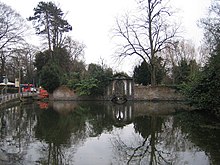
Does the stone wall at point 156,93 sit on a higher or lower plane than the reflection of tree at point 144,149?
higher

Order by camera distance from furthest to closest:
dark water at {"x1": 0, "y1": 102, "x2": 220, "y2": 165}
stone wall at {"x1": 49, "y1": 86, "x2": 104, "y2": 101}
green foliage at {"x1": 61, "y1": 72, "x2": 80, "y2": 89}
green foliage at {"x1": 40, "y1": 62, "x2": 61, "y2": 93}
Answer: green foliage at {"x1": 40, "y1": 62, "x2": 61, "y2": 93} < green foliage at {"x1": 61, "y1": 72, "x2": 80, "y2": 89} < stone wall at {"x1": 49, "y1": 86, "x2": 104, "y2": 101} < dark water at {"x1": 0, "y1": 102, "x2": 220, "y2": 165}

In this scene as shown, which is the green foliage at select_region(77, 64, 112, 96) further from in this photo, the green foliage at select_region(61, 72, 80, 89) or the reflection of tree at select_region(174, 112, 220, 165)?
the reflection of tree at select_region(174, 112, 220, 165)

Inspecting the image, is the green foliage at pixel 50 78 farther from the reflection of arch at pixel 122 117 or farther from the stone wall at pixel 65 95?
the reflection of arch at pixel 122 117

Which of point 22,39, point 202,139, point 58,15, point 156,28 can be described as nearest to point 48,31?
point 58,15

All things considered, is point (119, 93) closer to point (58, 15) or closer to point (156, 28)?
point (156, 28)

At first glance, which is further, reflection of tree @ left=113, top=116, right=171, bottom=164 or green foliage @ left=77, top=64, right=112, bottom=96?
green foliage @ left=77, top=64, right=112, bottom=96

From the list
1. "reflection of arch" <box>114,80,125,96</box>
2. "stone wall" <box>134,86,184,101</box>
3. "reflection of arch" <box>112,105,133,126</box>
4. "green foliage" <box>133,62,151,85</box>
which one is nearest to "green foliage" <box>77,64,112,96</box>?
"reflection of arch" <box>114,80,125,96</box>

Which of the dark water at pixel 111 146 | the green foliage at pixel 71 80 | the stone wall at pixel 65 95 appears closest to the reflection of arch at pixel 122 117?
the dark water at pixel 111 146

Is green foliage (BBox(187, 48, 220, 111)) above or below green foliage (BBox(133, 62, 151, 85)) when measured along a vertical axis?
below

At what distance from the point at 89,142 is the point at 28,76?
59.0 meters

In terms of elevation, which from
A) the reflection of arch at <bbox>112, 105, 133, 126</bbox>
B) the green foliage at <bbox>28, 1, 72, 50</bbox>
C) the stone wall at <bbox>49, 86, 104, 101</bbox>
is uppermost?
the green foliage at <bbox>28, 1, 72, 50</bbox>

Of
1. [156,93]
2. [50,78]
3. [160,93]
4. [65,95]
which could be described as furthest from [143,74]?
[50,78]

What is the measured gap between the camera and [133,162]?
668 centimetres

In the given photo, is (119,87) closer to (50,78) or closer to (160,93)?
(160,93)
